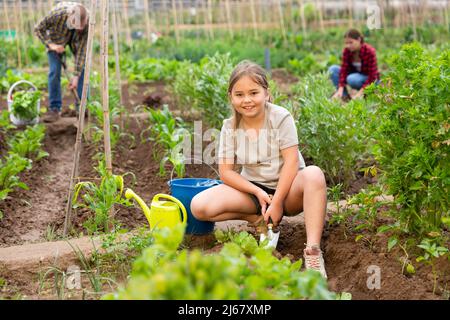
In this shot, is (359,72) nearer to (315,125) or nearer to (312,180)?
(315,125)

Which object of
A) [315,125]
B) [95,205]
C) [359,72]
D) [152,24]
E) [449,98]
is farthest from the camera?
[152,24]

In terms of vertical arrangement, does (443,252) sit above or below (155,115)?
below

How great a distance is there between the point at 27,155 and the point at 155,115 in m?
1.11

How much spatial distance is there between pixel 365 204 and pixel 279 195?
1.35 feet

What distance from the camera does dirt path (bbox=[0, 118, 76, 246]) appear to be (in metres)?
4.09

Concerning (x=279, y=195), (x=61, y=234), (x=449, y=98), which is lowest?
(x=61, y=234)

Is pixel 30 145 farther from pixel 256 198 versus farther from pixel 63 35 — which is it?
pixel 256 198

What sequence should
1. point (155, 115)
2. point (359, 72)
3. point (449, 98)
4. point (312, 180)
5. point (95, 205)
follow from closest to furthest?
point (449, 98) < point (312, 180) < point (95, 205) < point (155, 115) < point (359, 72)

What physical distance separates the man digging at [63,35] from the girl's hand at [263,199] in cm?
361

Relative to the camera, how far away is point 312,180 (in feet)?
10.5

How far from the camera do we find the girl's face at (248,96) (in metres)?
3.33

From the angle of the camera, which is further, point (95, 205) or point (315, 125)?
point (315, 125)

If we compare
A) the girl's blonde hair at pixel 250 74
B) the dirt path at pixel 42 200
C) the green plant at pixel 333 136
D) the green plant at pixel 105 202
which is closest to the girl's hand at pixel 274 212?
the girl's blonde hair at pixel 250 74

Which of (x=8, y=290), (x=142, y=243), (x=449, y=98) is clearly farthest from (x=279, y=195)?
(x=8, y=290)
